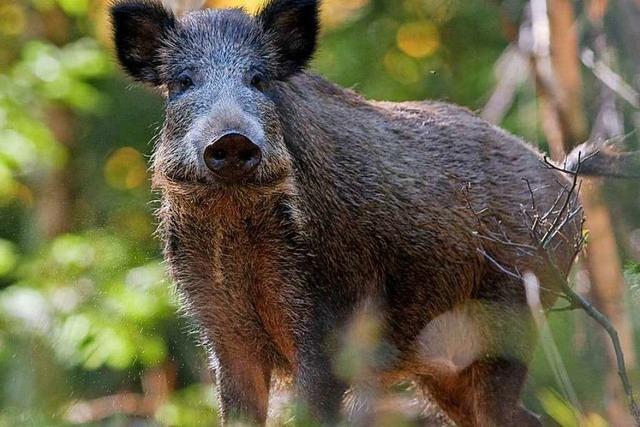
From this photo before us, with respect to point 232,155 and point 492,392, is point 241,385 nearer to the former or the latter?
point 232,155

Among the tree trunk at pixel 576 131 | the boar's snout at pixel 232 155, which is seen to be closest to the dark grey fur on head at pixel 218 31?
the boar's snout at pixel 232 155

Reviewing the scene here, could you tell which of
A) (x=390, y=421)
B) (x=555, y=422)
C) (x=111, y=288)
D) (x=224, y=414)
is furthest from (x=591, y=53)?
(x=390, y=421)

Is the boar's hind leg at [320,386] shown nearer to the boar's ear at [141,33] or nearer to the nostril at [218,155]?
the nostril at [218,155]

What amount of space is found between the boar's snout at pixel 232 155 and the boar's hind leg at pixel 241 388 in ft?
3.16

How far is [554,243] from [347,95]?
117 centimetres

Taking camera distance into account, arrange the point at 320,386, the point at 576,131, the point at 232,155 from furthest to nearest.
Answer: the point at 576,131 < the point at 320,386 < the point at 232,155

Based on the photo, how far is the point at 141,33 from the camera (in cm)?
472

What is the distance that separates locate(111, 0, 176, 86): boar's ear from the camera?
15.3 feet

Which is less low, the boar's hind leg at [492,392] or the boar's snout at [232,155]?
the boar's snout at [232,155]

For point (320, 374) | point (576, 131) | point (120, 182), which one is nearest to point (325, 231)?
point (320, 374)

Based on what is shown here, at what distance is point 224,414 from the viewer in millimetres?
4602

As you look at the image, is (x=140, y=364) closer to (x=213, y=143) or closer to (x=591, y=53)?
(x=591, y=53)

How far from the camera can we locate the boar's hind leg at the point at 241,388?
4551 millimetres

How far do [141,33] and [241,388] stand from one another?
153cm
